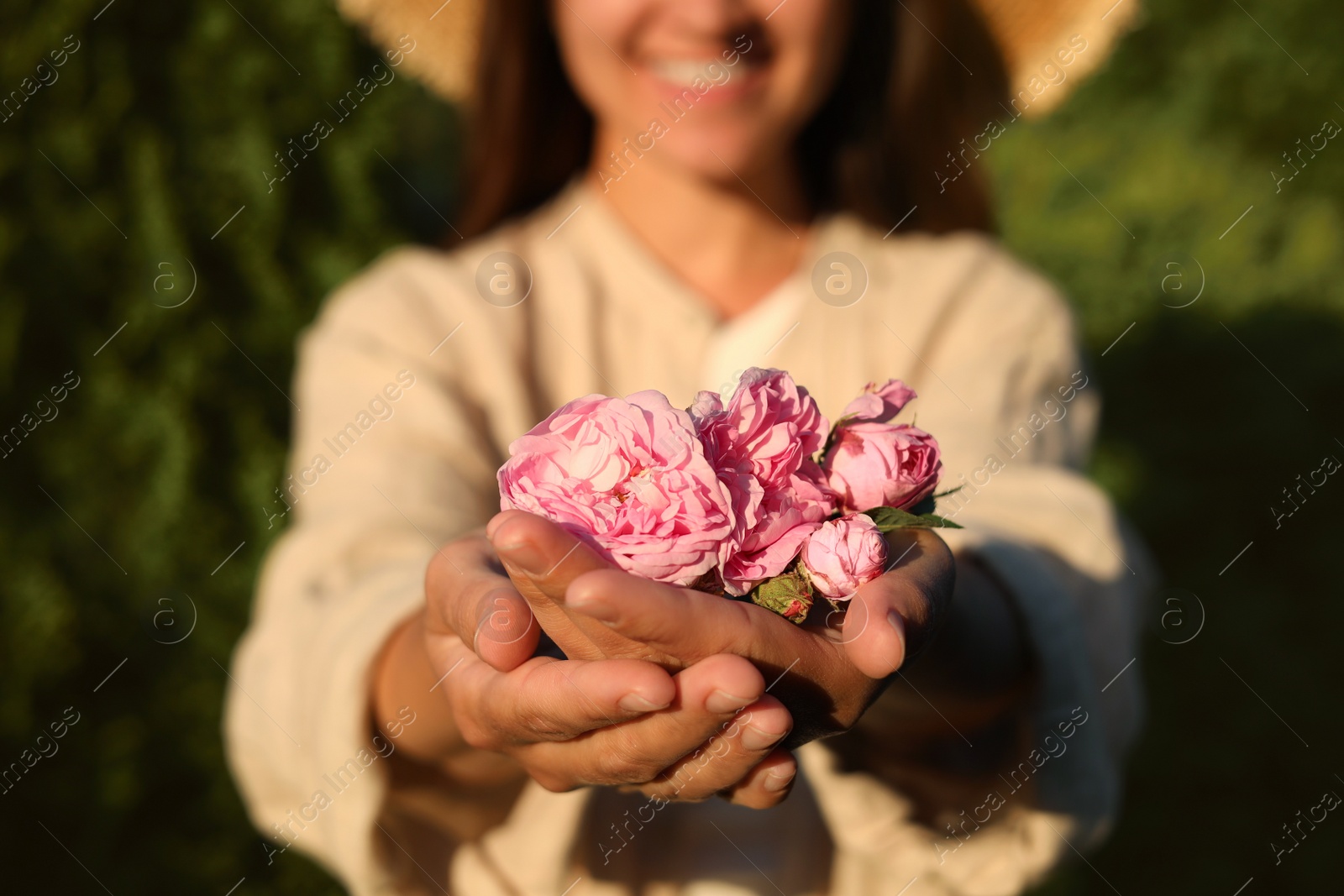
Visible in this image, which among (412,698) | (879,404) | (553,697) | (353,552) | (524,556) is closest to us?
(524,556)

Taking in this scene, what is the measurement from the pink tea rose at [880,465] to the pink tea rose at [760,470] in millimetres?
47

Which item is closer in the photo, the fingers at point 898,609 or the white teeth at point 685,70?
the fingers at point 898,609

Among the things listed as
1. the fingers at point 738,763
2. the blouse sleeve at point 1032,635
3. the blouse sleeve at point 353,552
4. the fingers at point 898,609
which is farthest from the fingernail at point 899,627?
the blouse sleeve at point 353,552

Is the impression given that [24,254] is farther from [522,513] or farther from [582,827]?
[522,513]

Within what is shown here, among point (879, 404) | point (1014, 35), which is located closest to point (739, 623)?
point (879, 404)

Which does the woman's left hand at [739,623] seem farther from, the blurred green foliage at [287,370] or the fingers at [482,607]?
the blurred green foliage at [287,370]

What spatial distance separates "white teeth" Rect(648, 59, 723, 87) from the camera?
1.75 meters

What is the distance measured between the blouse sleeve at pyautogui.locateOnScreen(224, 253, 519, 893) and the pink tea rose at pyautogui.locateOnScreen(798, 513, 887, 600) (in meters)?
0.67

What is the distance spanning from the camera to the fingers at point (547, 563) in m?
0.87

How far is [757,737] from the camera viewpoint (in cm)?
97

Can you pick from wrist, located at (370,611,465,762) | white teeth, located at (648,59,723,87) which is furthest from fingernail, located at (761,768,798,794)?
white teeth, located at (648,59,723,87)

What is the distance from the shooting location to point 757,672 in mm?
926

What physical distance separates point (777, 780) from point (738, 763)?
0.06 m

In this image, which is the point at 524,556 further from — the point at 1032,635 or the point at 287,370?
the point at 287,370
